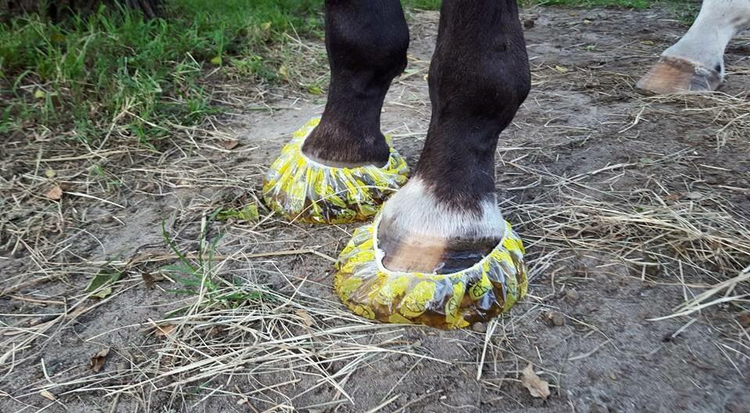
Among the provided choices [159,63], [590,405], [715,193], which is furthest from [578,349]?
[159,63]

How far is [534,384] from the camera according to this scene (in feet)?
3.48

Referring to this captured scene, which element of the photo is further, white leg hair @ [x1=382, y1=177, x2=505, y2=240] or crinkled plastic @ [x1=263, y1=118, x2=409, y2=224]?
crinkled plastic @ [x1=263, y1=118, x2=409, y2=224]

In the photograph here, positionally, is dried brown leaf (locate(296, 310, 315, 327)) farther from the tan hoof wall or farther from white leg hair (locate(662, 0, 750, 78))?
white leg hair (locate(662, 0, 750, 78))

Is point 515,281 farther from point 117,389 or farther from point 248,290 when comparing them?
point 117,389

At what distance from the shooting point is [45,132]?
2227 mm

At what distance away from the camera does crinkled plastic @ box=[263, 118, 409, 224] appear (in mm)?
1593

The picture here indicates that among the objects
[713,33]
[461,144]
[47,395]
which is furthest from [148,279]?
[713,33]

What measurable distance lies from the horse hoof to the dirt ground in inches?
6.5

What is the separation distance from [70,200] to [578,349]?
4.94 feet

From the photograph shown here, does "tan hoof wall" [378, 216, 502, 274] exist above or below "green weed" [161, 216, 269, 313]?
above

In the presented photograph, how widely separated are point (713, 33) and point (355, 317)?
2.13 meters

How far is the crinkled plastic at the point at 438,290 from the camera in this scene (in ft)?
A: 3.87

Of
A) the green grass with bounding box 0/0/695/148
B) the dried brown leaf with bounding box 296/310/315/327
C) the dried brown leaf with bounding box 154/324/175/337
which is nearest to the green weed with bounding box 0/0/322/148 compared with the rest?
the green grass with bounding box 0/0/695/148

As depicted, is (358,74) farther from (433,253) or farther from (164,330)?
(164,330)
